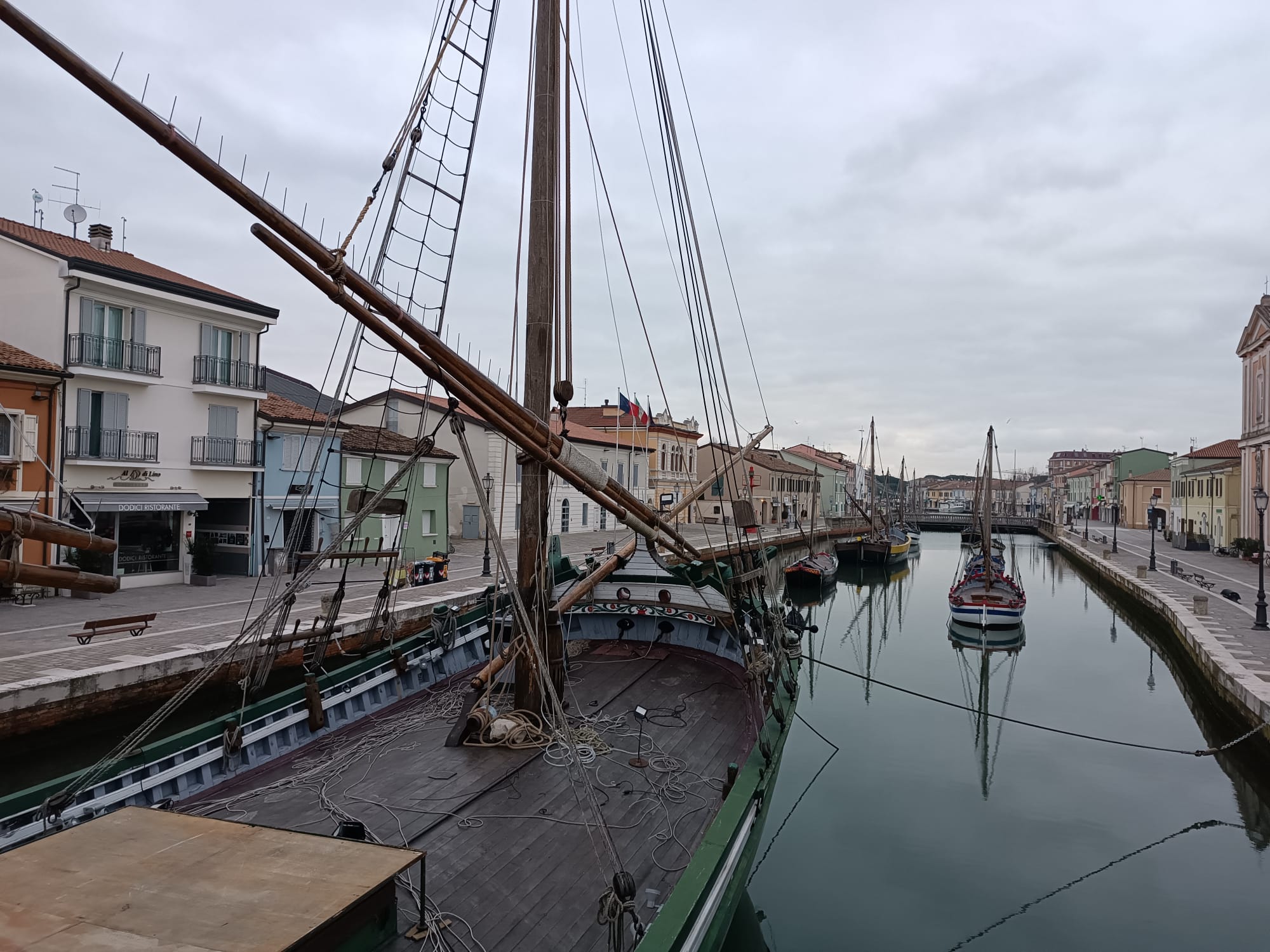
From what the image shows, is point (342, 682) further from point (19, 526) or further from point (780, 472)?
point (780, 472)

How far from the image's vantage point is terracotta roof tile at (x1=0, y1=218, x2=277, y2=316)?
21797 mm

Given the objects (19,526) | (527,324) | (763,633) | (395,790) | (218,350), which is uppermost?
(218,350)

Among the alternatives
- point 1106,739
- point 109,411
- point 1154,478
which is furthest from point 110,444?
point 1154,478

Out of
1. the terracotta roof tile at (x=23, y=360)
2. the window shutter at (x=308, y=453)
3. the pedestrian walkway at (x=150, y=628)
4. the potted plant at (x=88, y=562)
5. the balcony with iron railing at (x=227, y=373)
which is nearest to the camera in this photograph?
the pedestrian walkway at (x=150, y=628)

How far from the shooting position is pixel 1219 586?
27.4m

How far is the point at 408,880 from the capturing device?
5246 mm

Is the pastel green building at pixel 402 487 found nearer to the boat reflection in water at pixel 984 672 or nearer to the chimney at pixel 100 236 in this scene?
the chimney at pixel 100 236

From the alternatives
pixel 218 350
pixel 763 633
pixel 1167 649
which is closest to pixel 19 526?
pixel 763 633

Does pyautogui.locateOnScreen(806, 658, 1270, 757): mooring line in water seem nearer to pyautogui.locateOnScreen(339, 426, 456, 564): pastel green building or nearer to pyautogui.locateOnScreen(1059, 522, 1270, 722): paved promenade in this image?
pyautogui.locateOnScreen(1059, 522, 1270, 722): paved promenade

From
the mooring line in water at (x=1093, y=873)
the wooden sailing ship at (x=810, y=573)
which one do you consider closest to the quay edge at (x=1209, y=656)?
the mooring line in water at (x=1093, y=873)

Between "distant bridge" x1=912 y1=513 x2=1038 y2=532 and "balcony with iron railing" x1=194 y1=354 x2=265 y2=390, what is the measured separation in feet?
239

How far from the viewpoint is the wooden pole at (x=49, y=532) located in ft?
12.9

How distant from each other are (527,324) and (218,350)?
20.8m

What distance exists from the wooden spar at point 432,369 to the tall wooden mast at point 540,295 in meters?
0.81
